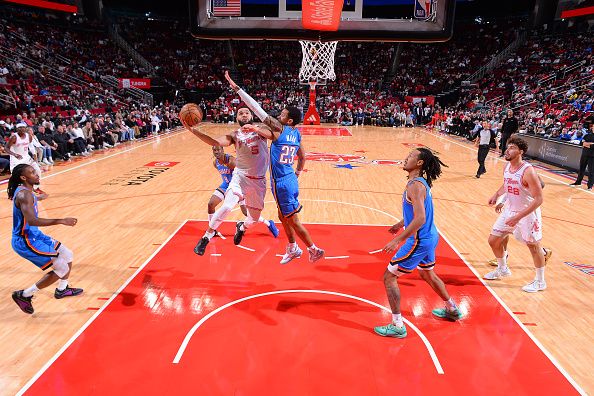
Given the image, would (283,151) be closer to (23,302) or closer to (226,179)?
(226,179)

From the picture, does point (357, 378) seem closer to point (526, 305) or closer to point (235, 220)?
point (526, 305)

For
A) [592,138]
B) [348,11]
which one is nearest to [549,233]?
[592,138]

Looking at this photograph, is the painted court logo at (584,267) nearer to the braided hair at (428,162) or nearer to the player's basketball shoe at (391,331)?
the player's basketball shoe at (391,331)

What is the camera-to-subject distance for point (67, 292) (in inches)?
194

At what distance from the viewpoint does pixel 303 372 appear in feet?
11.9

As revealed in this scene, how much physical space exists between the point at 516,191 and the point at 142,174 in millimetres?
9940

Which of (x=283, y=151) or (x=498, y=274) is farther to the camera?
(x=498, y=274)

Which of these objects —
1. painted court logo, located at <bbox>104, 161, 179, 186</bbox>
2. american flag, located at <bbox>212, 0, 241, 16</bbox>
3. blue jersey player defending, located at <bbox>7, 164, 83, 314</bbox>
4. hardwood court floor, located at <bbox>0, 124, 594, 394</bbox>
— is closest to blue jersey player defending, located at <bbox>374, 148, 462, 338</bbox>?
hardwood court floor, located at <bbox>0, 124, 594, 394</bbox>

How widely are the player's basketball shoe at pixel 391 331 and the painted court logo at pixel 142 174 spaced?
27.7ft

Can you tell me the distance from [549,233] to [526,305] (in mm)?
3313

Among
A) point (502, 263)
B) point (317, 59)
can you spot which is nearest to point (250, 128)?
point (502, 263)

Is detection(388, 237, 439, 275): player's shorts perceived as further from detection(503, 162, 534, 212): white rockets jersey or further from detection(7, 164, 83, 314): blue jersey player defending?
detection(7, 164, 83, 314): blue jersey player defending

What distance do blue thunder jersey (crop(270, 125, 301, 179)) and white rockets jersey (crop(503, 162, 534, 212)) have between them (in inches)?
100

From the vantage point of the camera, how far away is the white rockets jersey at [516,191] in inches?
198
